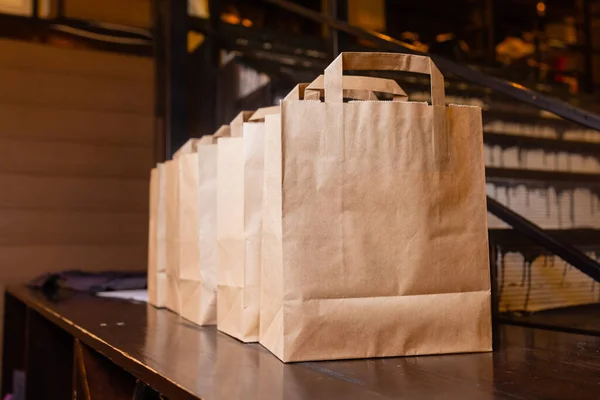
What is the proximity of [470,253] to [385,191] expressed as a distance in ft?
0.43

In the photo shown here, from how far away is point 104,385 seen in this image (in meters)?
0.97

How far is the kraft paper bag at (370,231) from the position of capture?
0.68 metres

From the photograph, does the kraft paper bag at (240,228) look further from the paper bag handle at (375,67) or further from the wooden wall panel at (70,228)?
the wooden wall panel at (70,228)

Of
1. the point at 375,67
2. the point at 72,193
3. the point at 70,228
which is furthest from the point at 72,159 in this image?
the point at 375,67

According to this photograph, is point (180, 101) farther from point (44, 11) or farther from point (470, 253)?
point (470, 253)

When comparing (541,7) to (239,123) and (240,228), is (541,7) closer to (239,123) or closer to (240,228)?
(239,123)

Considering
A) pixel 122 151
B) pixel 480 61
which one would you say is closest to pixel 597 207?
pixel 122 151

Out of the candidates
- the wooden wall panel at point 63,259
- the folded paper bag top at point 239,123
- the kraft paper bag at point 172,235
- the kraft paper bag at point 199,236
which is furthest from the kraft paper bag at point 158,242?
the wooden wall panel at point 63,259

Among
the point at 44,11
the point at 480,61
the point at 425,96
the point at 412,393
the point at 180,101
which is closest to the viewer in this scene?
the point at 412,393

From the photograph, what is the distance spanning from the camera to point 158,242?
122 cm

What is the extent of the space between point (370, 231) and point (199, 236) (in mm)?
379

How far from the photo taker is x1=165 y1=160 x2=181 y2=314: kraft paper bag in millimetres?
1097

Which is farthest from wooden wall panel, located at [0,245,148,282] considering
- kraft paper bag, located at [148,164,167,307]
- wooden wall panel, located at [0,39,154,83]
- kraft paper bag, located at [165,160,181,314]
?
kraft paper bag, located at [165,160,181,314]

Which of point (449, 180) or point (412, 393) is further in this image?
point (449, 180)
